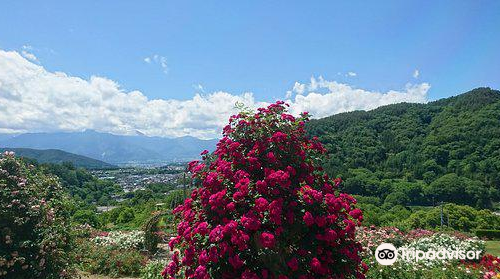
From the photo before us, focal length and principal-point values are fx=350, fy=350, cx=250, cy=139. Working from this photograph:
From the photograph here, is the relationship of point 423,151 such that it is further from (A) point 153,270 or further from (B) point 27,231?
(B) point 27,231

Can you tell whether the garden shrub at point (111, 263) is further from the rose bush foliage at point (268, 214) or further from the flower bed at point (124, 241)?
the rose bush foliage at point (268, 214)

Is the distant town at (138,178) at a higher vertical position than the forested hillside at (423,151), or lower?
lower

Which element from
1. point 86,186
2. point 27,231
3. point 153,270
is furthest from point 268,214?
point 86,186

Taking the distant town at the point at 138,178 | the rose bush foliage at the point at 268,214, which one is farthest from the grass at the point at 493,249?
the distant town at the point at 138,178

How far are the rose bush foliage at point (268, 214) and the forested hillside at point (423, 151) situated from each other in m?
40.8

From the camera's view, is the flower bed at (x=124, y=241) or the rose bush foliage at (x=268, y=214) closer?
the rose bush foliage at (x=268, y=214)

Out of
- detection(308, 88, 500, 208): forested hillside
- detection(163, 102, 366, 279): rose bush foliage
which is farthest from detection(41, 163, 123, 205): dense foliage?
detection(163, 102, 366, 279): rose bush foliage

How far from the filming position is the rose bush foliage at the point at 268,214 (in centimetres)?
371

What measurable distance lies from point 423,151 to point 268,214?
63756 millimetres

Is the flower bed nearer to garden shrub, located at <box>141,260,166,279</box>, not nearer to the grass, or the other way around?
garden shrub, located at <box>141,260,166,279</box>

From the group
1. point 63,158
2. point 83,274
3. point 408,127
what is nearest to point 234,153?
point 83,274

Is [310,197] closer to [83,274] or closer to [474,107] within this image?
[83,274]

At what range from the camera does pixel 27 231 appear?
19.4 ft

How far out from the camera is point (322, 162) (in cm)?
472
